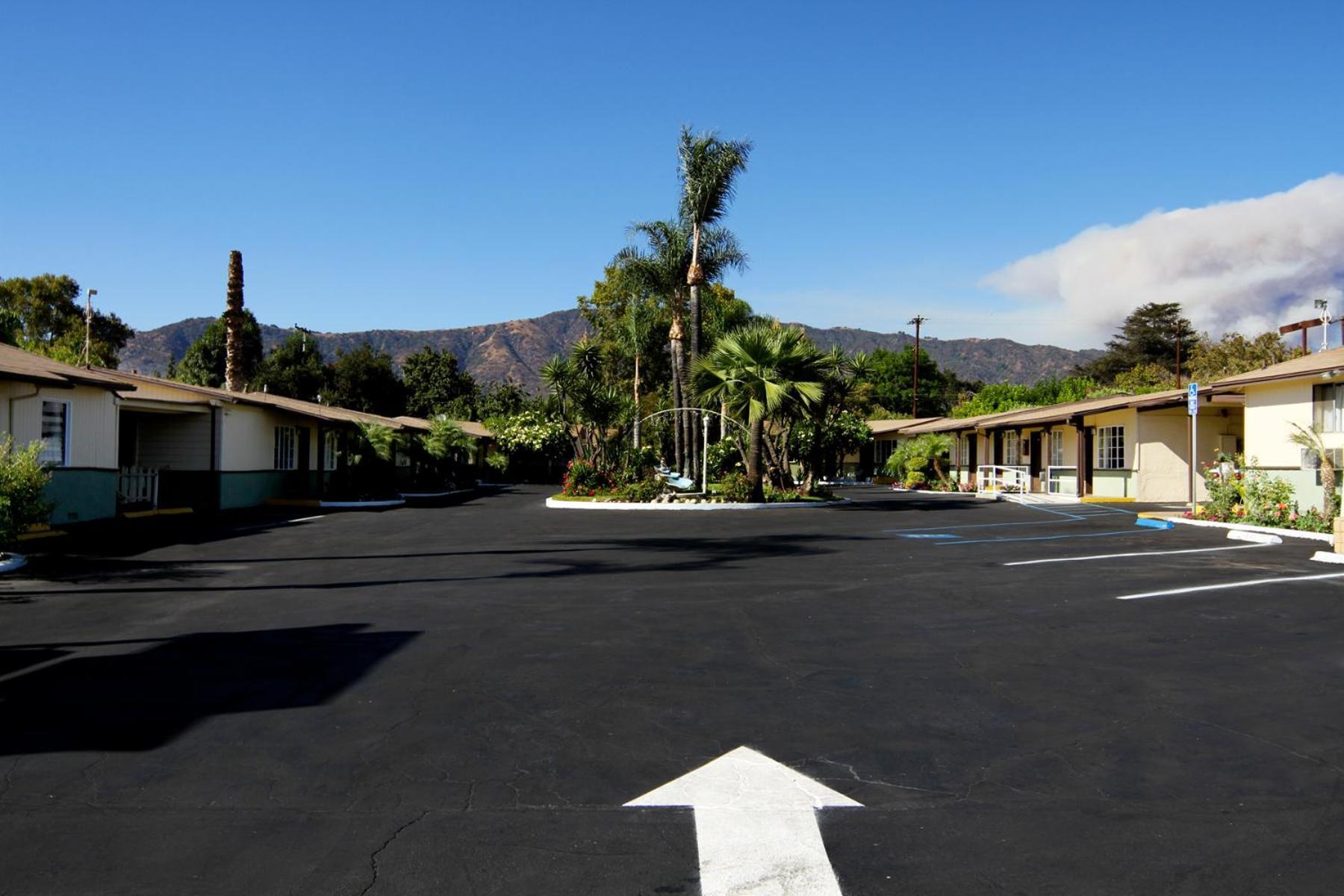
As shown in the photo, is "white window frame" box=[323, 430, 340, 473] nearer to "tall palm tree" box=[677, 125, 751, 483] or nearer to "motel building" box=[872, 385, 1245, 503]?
"tall palm tree" box=[677, 125, 751, 483]

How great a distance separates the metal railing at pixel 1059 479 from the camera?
114 ft

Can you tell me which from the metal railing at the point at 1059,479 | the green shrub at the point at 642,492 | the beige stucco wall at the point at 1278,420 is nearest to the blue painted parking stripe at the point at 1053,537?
the beige stucco wall at the point at 1278,420

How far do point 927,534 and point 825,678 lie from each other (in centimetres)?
1307

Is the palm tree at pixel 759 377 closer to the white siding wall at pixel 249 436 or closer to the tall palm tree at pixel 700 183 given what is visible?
the tall palm tree at pixel 700 183

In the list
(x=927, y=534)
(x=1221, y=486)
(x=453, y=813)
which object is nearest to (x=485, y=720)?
(x=453, y=813)

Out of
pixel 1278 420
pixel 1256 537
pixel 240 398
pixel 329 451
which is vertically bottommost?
pixel 1256 537

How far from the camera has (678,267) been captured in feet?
118

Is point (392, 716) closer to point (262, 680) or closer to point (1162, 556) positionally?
point (262, 680)

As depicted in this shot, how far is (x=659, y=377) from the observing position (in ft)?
193

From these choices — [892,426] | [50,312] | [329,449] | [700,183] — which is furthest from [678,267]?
[50,312]

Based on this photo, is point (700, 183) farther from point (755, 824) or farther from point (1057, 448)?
point (755, 824)

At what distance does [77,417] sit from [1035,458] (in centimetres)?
3380

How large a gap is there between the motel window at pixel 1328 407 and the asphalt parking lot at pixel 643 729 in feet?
33.2

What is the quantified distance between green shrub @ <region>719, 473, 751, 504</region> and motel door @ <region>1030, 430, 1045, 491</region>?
14296 millimetres
